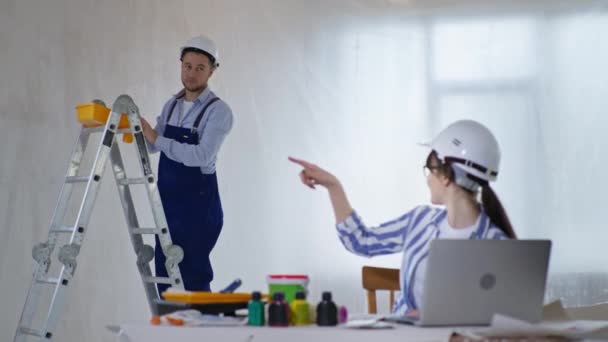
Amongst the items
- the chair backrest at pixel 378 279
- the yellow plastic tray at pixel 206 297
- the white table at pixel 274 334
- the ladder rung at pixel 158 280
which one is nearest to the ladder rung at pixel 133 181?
the ladder rung at pixel 158 280

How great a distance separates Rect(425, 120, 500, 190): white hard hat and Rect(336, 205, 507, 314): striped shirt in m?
0.16

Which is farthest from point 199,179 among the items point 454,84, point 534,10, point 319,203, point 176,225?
point 534,10

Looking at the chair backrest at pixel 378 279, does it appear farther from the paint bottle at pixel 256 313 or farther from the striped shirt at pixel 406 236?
the paint bottle at pixel 256 313

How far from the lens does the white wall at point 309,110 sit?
4.62 metres

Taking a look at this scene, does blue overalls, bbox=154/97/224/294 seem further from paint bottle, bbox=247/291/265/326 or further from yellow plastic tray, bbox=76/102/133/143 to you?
paint bottle, bbox=247/291/265/326

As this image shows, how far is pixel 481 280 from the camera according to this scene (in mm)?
1728

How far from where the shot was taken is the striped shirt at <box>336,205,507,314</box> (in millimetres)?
2223

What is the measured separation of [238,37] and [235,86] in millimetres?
287

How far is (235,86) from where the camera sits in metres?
5.00

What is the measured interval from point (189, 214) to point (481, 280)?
1.94 meters

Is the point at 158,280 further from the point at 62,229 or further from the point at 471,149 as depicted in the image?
the point at 471,149

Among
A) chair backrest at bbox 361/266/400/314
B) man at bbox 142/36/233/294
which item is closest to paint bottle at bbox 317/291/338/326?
chair backrest at bbox 361/266/400/314

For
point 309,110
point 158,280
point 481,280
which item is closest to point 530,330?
point 481,280

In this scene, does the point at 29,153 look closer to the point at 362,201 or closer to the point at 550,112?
the point at 362,201
